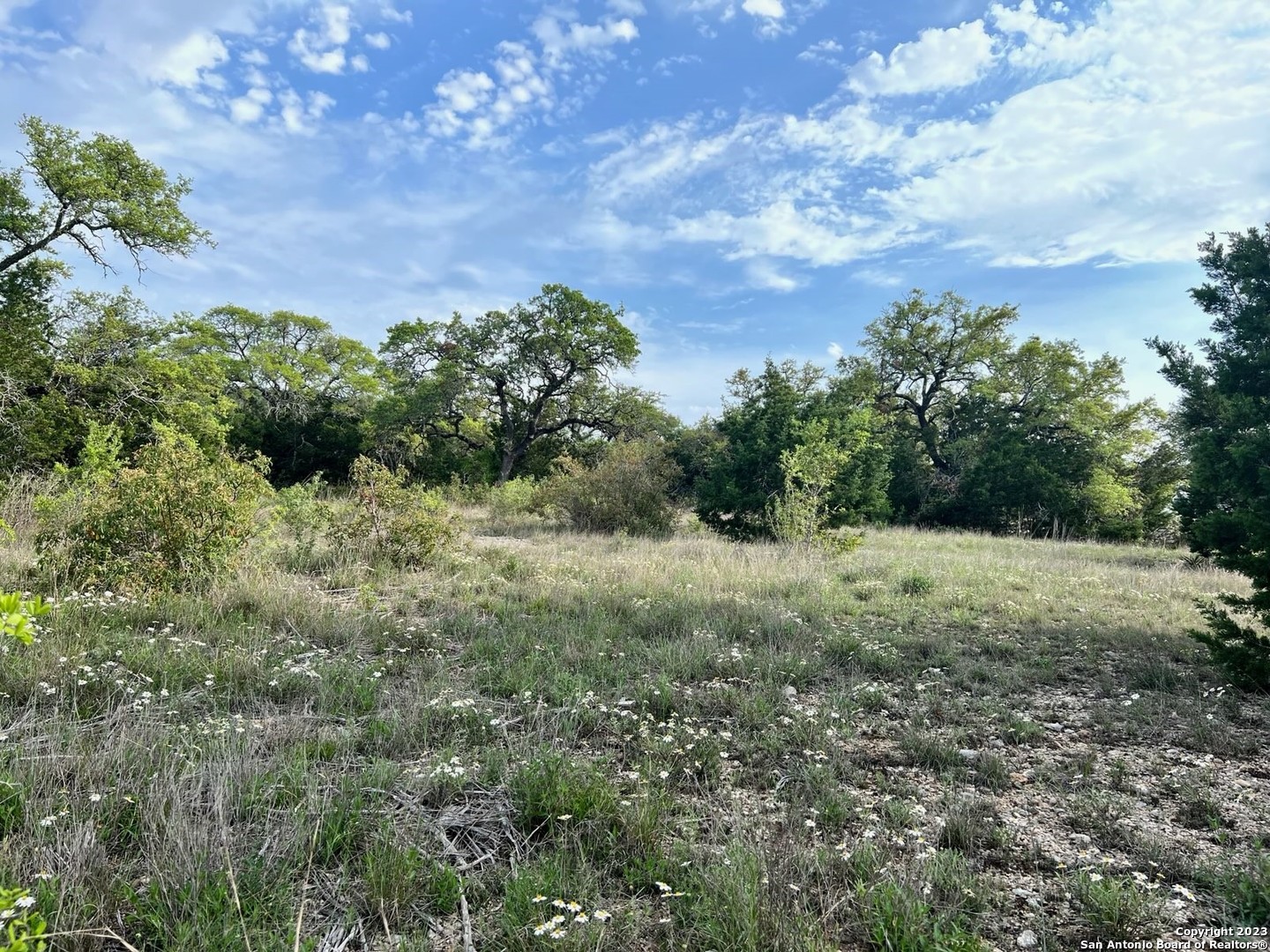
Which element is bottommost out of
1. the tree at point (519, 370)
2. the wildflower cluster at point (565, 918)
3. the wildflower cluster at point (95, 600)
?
the wildflower cluster at point (565, 918)

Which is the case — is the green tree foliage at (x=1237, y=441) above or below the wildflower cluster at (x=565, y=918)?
above

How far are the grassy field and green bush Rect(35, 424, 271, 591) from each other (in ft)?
1.79

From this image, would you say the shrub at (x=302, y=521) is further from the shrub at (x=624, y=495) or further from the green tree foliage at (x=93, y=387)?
the shrub at (x=624, y=495)

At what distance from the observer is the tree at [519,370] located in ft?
85.9

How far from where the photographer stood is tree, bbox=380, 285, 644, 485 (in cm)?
2619

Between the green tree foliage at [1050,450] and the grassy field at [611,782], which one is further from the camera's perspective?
the green tree foliage at [1050,450]

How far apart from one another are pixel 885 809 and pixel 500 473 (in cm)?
2703

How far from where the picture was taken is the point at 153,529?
617 cm

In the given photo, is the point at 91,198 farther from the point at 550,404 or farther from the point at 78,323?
the point at 550,404

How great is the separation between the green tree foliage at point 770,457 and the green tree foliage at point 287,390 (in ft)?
66.1

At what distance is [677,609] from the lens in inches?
241

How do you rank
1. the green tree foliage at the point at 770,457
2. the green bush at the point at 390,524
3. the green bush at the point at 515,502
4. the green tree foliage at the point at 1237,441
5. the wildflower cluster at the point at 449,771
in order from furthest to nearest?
the green bush at the point at 515,502 → the green tree foliage at the point at 770,457 → the green bush at the point at 390,524 → the green tree foliage at the point at 1237,441 → the wildflower cluster at the point at 449,771

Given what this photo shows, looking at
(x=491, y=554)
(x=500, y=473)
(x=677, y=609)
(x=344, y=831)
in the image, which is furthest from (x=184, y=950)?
(x=500, y=473)

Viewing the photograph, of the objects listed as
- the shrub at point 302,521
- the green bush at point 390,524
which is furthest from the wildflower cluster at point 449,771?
the shrub at point 302,521
